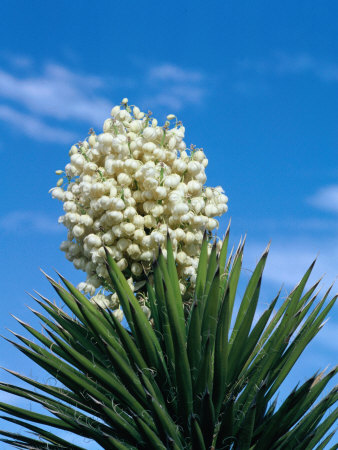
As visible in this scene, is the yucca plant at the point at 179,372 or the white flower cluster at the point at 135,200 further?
the white flower cluster at the point at 135,200

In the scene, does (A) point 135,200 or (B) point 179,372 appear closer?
(B) point 179,372

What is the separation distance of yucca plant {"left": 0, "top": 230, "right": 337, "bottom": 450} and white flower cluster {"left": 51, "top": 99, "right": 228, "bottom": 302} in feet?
0.57

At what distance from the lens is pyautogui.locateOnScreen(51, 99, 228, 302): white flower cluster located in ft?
11.4

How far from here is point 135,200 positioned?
355 centimetres

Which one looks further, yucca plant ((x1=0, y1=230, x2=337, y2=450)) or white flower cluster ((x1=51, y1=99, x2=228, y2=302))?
white flower cluster ((x1=51, y1=99, x2=228, y2=302))

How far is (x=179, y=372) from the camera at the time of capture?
295 centimetres

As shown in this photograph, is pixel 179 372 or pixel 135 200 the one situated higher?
pixel 135 200

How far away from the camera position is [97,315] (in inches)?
133

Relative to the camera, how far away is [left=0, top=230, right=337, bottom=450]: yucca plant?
115 inches

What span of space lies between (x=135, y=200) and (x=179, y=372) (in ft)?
3.23

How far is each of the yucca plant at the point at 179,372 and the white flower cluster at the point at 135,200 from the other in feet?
0.57

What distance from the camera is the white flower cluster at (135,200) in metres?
3.47

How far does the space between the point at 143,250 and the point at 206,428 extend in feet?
3.21

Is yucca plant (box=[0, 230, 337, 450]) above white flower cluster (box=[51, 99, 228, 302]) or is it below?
below
